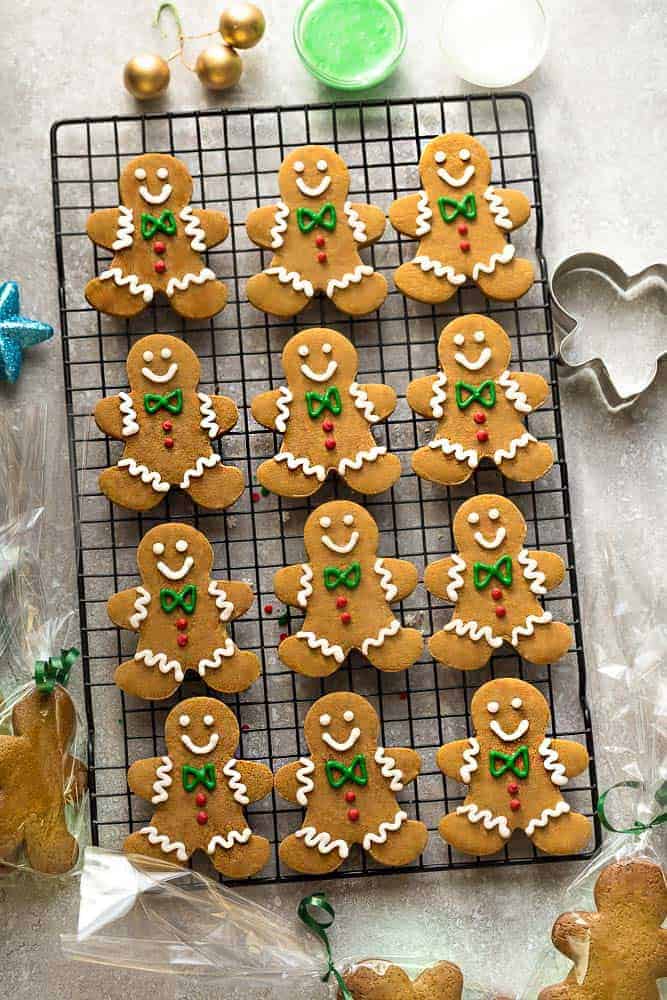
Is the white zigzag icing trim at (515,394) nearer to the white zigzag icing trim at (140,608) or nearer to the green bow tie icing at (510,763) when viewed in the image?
the green bow tie icing at (510,763)

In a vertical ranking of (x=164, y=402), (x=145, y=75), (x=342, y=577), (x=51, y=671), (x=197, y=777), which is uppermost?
(x=145, y=75)

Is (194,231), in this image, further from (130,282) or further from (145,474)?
(145,474)

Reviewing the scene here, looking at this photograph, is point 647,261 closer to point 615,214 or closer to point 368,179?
point 615,214

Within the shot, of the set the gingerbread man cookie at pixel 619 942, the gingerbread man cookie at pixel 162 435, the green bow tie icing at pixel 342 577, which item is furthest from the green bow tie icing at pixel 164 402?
the gingerbread man cookie at pixel 619 942

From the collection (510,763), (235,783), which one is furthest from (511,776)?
(235,783)

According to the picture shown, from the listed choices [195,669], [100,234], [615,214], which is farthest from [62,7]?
[195,669]

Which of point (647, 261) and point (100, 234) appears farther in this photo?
point (647, 261)
